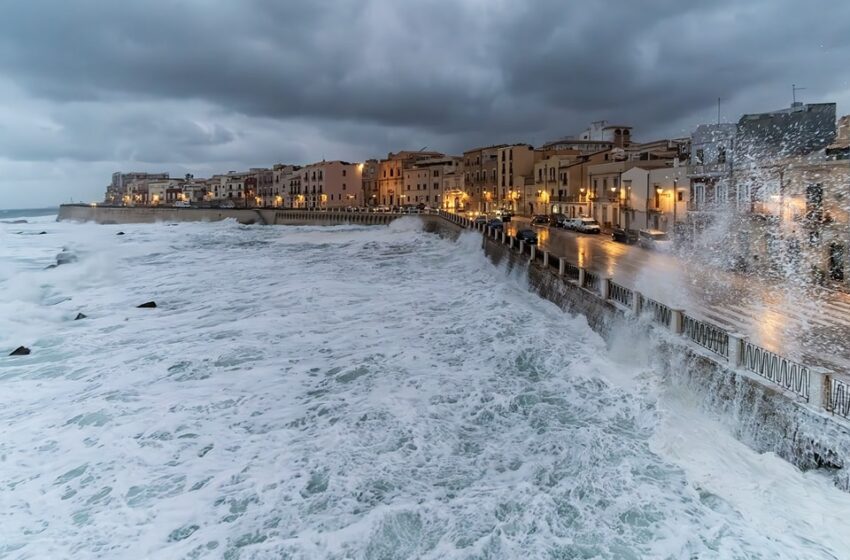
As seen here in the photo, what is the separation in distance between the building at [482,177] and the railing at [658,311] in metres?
78.3

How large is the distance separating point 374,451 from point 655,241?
29.9 m

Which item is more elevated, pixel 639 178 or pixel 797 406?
pixel 639 178

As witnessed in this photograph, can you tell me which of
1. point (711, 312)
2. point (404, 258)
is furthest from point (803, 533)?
point (404, 258)

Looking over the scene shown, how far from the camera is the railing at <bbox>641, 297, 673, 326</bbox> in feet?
45.5

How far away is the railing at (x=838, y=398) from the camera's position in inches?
329

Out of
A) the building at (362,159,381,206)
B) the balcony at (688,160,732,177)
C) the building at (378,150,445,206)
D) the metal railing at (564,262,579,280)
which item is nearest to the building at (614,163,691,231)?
the balcony at (688,160,732,177)

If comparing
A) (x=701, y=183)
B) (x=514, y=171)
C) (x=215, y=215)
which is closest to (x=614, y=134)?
(x=514, y=171)

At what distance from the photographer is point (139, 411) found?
1275cm

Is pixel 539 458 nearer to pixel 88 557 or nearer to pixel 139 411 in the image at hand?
pixel 88 557

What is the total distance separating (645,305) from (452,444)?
24.7 feet

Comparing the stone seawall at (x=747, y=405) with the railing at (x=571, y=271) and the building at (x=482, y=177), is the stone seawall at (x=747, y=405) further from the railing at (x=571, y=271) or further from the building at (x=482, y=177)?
the building at (x=482, y=177)

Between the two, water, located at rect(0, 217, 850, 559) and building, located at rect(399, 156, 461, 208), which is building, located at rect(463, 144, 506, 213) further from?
water, located at rect(0, 217, 850, 559)

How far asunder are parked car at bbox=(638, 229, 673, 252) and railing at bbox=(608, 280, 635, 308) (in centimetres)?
1799

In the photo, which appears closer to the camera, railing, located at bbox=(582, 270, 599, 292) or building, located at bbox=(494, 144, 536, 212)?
railing, located at bbox=(582, 270, 599, 292)
